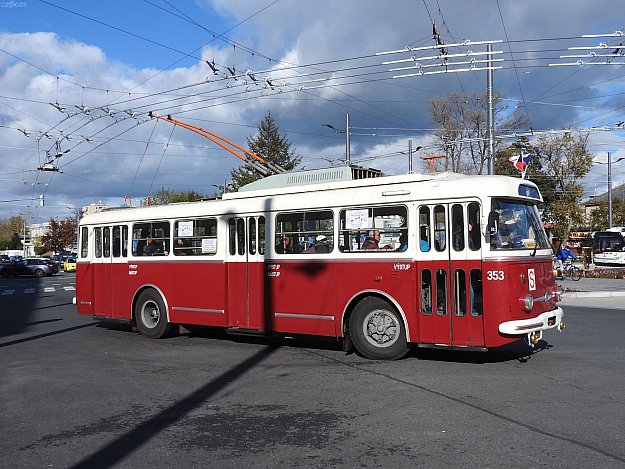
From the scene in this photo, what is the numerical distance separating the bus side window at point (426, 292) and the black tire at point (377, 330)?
19.4 inches

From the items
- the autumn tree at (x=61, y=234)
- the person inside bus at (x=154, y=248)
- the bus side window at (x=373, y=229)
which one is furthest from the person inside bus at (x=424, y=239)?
the autumn tree at (x=61, y=234)

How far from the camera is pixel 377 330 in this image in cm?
966

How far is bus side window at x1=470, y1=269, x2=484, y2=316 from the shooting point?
860 centimetres

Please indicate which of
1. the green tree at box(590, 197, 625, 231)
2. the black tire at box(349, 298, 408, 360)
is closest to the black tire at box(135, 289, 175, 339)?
the black tire at box(349, 298, 408, 360)

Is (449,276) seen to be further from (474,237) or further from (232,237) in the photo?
(232,237)

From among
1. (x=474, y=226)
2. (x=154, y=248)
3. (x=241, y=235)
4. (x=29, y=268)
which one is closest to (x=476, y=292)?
(x=474, y=226)

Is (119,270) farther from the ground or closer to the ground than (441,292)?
farther from the ground

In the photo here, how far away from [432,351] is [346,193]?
3.02 m

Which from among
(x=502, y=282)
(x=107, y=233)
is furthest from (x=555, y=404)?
(x=107, y=233)

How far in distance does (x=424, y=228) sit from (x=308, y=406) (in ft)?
11.2

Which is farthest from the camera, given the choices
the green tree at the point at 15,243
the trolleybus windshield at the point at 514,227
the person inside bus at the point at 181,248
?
the green tree at the point at 15,243

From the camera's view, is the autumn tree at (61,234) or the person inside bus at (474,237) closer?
the person inside bus at (474,237)

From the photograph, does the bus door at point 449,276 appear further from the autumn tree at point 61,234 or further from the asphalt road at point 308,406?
the autumn tree at point 61,234

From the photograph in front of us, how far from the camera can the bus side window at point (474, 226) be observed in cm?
866
